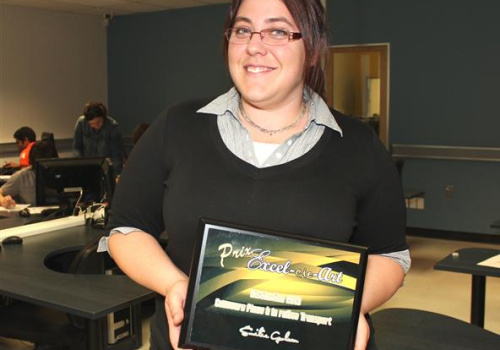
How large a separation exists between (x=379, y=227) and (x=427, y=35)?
6.49 m

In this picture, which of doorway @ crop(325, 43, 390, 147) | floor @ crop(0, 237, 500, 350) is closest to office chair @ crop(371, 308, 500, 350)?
floor @ crop(0, 237, 500, 350)

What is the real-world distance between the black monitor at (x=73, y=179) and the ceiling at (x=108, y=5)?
183 inches

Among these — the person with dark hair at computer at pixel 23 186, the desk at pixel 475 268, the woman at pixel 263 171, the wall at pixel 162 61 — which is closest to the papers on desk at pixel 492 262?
the desk at pixel 475 268

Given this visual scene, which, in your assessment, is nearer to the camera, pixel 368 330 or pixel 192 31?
pixel 368 330

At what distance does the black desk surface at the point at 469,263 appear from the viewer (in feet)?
9.96

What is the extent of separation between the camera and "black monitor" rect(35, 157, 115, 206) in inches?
172

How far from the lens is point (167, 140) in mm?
1252

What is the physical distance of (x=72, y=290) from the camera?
8.68 feet

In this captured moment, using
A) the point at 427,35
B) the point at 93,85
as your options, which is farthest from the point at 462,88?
the point at 93,85

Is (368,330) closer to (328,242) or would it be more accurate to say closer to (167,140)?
(328,242)

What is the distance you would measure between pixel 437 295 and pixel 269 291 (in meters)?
4.41

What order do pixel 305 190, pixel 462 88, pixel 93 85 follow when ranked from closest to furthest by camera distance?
pixel 305 190
pixel 462 88
pixel 93 85

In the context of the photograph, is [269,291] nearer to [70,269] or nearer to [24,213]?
[70,269]

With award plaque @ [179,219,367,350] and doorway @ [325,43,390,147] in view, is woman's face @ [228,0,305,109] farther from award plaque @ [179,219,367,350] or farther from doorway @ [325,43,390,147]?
doorway @ [325,43,390,147]
